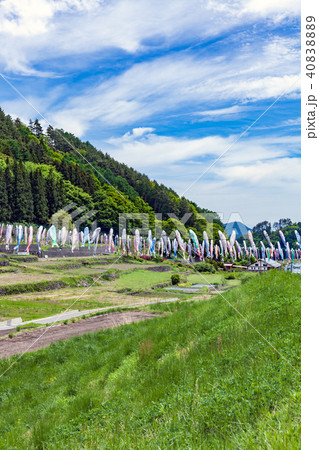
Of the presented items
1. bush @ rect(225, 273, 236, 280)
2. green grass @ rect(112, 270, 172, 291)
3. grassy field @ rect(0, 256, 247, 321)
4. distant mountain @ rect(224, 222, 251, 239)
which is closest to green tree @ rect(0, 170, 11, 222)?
grassy field @ rect(0, 256, 247, 321)

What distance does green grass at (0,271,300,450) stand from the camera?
2.35 meters

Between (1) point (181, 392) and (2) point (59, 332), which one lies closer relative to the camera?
(1) point (181, 392)

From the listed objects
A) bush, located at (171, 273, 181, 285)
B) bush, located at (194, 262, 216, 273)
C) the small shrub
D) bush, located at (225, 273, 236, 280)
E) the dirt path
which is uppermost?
the small shrub

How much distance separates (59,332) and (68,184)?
5095 millimetres

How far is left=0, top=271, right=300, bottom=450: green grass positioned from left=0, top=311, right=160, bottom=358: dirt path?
2007 mm

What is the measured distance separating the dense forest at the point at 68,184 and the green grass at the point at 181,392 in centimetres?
499

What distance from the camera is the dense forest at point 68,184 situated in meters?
9.52

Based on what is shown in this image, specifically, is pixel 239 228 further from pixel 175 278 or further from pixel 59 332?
pixel 59 332

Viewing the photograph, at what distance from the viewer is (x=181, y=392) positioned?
3248mm

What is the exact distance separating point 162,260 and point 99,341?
6.12 m

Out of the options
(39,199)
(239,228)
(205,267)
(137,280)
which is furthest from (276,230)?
(39,199)

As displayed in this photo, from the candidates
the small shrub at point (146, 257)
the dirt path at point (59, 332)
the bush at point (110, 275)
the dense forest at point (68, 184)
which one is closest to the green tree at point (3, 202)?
the dense forest at point (68, 184)
